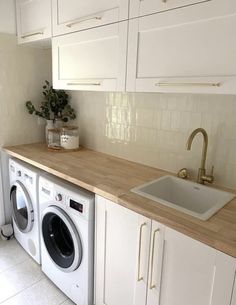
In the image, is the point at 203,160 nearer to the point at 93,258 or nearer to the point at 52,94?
the point at 93,258

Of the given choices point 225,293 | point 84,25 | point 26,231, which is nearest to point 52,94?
point 84,25

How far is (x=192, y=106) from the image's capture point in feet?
5.18

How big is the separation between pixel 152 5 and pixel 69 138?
4.31ft

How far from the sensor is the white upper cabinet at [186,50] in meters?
1.06

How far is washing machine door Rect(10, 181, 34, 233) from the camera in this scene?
1949mm

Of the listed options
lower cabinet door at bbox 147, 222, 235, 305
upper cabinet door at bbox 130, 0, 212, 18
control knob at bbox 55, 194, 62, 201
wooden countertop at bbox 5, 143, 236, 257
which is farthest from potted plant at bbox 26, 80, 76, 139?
lower cabinet door at bbox 147, 222, 235, 305

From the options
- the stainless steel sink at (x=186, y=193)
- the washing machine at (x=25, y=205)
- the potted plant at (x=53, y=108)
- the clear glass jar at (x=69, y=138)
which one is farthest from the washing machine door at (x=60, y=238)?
the potted plant at (x=53, y=108)

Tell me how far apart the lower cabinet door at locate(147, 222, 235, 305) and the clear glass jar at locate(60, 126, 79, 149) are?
1322 millimetres

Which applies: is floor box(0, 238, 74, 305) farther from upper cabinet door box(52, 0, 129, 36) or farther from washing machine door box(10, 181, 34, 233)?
upper cabinet door box(52, 0, 129, 36)

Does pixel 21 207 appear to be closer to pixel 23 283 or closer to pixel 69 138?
pixel 23 283

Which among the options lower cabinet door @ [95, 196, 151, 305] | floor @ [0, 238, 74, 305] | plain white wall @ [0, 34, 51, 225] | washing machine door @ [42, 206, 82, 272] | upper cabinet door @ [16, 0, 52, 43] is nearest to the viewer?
lower cabinet door @ [95, 196, 151, 305]

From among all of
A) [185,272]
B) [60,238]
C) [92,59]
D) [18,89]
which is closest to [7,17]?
[18,89]

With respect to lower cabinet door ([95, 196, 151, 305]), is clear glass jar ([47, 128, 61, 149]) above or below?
above

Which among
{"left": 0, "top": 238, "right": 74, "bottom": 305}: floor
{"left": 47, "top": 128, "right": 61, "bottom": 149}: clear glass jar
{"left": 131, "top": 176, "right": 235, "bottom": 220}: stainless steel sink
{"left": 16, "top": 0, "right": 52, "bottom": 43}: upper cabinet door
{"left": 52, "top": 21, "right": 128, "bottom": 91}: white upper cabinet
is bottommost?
{"left": 0, "top": 238, "right": 74, "bottom": 305}: floor
